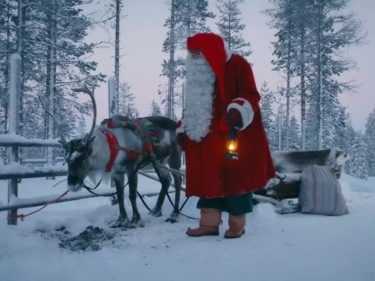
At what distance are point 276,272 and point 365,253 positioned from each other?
2.99 ft

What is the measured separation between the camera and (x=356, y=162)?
3766 cm

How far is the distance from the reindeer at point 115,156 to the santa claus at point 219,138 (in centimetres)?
95

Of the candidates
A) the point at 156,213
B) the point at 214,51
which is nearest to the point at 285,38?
the point at 156,213

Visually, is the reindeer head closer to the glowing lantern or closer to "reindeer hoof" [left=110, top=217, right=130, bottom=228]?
"reindeer hoof" [left=110, top=217, right=130, bottom=228]

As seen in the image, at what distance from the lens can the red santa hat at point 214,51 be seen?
3.59 meters

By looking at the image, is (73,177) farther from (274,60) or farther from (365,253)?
(274,60)

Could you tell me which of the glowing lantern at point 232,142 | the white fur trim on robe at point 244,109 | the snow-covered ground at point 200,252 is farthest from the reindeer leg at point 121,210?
the white fur trim on robe at point 244,109

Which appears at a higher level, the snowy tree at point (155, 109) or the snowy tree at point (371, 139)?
the snowy tree at point (155, 109)

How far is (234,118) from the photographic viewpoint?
3299 mm

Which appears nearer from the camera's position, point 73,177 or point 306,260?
point 306,260

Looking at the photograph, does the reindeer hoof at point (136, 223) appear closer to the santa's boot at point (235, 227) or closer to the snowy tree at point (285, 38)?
the santa's boot at point (235, 227)

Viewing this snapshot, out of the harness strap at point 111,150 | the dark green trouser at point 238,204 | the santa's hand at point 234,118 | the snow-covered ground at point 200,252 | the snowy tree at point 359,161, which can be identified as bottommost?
the snowy tree at point 359,161

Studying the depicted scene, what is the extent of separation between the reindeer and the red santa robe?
982 mm

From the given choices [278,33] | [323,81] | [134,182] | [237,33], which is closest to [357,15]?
[323,81]
